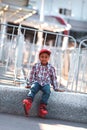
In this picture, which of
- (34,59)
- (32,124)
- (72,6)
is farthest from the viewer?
(72,6)

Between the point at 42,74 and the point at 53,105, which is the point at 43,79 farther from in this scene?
the point at 53,105

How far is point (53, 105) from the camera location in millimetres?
6863

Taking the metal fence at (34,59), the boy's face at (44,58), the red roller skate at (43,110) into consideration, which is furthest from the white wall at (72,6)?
the red roller skate at (43,110)

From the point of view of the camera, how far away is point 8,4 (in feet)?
54.1

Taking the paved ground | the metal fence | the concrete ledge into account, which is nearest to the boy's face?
the concrete ledge

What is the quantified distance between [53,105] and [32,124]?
0.81m

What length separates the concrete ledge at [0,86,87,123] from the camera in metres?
6.81

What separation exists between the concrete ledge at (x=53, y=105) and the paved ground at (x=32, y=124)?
0.16 metres

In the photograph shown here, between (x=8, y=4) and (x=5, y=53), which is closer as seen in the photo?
(x=5, y=53)

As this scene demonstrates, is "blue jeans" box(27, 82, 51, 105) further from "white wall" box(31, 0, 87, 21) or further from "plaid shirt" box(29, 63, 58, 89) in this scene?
"white wall" box(31, 0, 87, 21)

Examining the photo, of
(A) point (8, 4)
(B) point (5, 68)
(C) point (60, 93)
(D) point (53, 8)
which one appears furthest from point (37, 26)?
(C) point (60, 93)

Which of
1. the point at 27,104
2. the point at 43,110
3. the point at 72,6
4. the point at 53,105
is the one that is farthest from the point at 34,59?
the point at 72,6

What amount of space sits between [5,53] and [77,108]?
7.29m

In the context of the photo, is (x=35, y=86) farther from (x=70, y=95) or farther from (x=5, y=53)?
(x=5, y=53)
